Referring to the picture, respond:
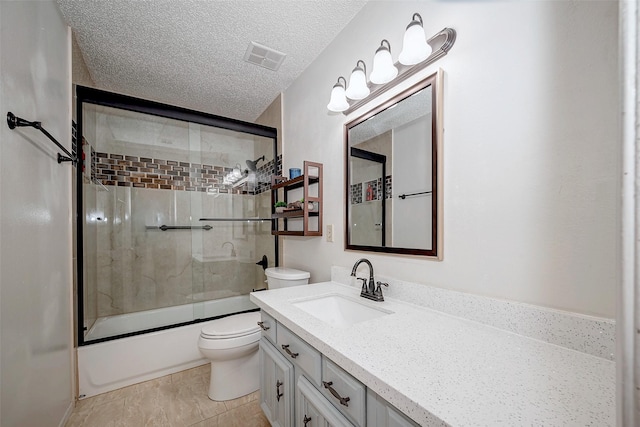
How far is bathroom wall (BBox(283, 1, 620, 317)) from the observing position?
2.30 ft

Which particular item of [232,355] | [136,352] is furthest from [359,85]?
[136,352]

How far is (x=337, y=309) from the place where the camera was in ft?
4.55

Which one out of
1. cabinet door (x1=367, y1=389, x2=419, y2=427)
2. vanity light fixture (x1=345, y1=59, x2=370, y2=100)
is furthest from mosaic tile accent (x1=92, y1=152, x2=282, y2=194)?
cabinet door (x1=367, y1=389, x2=419, y2=427)

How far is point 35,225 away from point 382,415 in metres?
1.63

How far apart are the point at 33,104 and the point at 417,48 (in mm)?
1734

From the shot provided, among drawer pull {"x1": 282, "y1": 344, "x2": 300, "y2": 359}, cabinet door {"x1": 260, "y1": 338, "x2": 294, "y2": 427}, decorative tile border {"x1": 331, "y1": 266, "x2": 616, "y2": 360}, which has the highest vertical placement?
decorative tile border {"x1": 331, "y1": 266, "x2": 616, "y2": 360}

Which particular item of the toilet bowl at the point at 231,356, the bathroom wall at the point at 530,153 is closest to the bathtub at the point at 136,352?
the toilet bowl at the point at 231,356

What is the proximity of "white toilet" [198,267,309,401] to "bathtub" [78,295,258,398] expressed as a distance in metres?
0.54

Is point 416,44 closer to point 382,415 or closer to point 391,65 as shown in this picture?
point 391,65

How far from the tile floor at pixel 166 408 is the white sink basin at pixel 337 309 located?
0.81m

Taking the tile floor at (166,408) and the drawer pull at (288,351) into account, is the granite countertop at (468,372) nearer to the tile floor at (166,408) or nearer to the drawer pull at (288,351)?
the drawer pull at (288,351)

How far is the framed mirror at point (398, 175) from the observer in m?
1.12

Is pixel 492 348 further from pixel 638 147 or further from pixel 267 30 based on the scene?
pixel 267 30

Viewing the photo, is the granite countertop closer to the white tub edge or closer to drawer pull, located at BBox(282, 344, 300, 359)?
drawer pull, located at BBox(282, 344, 300, 359)
